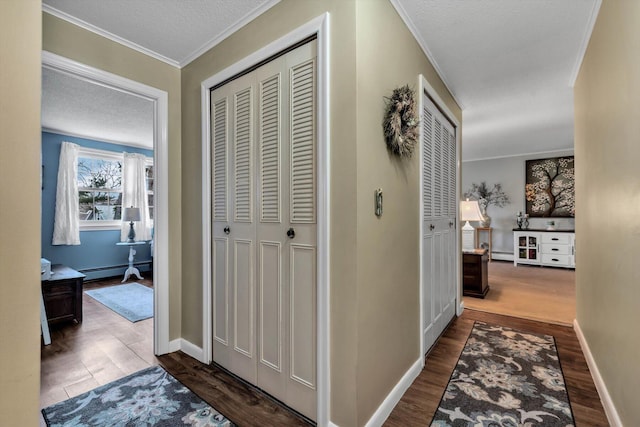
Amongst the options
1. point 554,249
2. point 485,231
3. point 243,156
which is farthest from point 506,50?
point 485,231

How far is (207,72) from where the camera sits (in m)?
2.27

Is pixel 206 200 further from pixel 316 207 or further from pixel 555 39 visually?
pixel 555 39

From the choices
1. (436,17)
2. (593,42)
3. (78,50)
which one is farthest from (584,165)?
(78,50)

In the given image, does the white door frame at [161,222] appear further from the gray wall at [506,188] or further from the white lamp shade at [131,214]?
the gray wall at [506,188]

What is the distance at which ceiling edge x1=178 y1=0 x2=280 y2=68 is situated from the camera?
5.97ft

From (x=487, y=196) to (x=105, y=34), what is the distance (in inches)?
293

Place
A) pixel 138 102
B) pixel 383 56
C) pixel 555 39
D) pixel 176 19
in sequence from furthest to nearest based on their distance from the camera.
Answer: pixel 138 102 < pixel 555 39 < pixel 176 19 < pixel 383 56

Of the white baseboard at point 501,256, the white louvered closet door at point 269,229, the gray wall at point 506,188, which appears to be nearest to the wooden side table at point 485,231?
the gray wall at point 506,188

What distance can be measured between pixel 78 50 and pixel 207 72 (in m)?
0.80

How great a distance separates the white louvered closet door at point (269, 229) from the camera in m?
1.63

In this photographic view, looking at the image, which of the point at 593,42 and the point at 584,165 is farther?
the point at 584,165

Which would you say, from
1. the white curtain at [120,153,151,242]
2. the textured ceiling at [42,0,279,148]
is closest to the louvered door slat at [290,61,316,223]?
the textured ceiling at [42,0,279,148]

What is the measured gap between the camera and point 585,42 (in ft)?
7.19

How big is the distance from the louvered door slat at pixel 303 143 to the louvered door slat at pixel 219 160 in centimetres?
68
